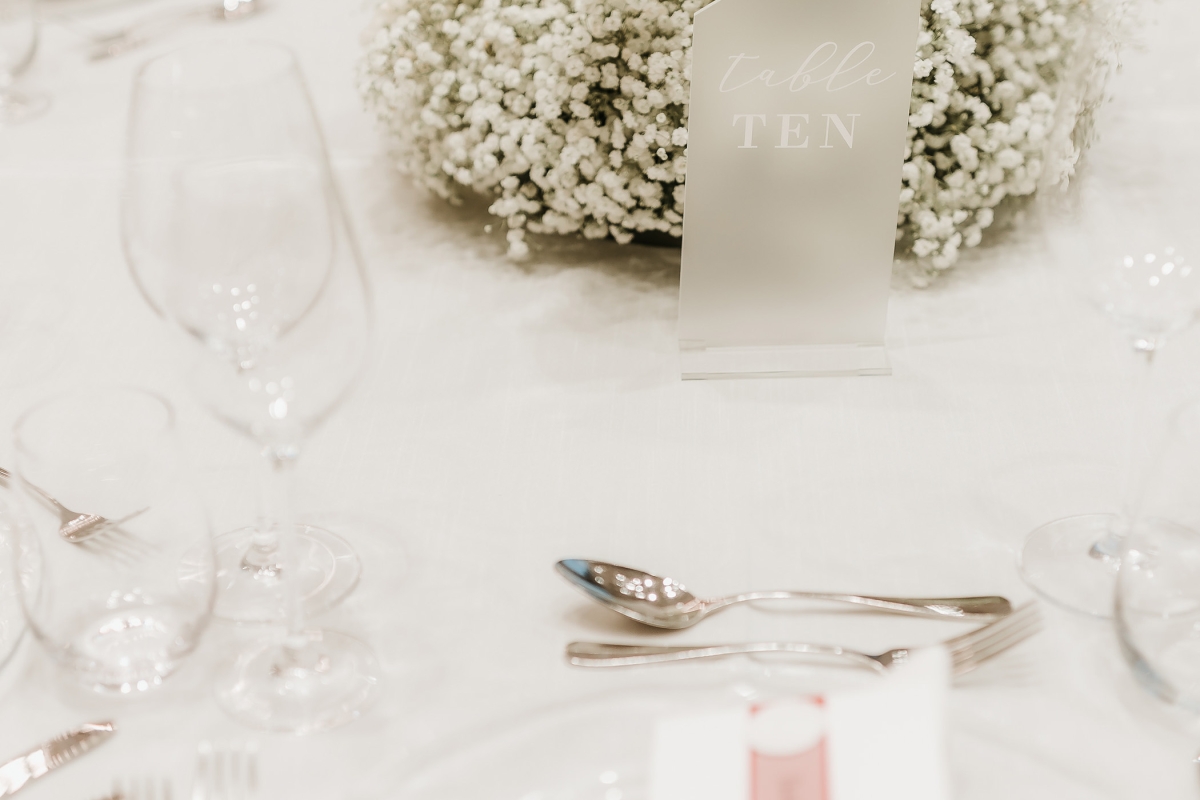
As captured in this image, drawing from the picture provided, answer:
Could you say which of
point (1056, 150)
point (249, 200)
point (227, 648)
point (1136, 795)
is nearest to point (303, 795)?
point (227, 648)

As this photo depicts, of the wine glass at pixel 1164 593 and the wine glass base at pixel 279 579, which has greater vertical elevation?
the wine glass at pixel 1164 593

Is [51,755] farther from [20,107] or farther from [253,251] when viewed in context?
[20,107]

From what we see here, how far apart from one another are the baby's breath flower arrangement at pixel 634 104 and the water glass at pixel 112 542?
1.67 ft

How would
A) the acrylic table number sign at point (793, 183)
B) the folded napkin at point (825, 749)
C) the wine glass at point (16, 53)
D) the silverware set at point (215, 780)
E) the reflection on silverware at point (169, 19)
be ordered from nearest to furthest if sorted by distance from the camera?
the folded napkin at point (825, 749), the silverware set at point (215, 780), the acrylic table number sign at point (793, 183), the wine glass at point (16, 53), the reflection on silverware at point (169, 19)

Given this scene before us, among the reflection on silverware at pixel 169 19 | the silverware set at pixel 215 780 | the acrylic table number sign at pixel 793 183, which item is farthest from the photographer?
the reflection on silverware at pixel 169 19

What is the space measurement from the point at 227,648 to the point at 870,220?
1.93 feet

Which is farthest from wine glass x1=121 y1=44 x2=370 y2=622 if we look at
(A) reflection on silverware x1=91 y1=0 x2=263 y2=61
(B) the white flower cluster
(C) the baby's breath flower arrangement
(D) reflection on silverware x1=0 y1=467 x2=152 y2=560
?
(A) reflection on silverware x1=91 y1=0 x2=263 y2=61

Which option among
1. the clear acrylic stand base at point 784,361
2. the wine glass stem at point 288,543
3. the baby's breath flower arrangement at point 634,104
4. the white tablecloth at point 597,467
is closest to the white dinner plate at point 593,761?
the white tablecloth at point 597,467

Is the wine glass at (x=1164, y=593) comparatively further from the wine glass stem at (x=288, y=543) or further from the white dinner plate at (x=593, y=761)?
the wine glass stem at (x=288, y=543)

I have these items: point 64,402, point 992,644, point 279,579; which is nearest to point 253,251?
point 64,402

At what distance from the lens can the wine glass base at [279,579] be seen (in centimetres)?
76

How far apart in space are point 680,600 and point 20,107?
1.09 m

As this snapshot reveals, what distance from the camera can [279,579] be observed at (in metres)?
0.78

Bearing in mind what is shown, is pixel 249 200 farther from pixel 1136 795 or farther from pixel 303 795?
pixel 1136 795
